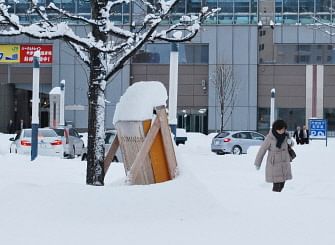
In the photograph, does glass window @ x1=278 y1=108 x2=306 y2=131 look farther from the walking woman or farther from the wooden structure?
the wooden structure

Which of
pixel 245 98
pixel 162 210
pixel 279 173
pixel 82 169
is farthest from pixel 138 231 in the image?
pixel 245 98

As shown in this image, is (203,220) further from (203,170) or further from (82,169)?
(203,170)

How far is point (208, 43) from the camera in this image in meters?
50.6

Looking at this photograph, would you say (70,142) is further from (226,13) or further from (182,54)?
(226,13)

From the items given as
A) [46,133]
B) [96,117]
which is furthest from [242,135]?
[96,117]

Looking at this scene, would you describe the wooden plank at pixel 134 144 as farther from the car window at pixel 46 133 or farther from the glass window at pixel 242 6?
the glass window at pixel 242 6

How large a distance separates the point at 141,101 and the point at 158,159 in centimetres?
80

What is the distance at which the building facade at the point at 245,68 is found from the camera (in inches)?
1977

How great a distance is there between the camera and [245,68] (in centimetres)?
5041

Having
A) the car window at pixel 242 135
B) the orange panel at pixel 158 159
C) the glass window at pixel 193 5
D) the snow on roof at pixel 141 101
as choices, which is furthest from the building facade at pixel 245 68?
the orange panel at pixel 158 159

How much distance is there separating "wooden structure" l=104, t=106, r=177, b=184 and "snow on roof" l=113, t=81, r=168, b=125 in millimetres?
90

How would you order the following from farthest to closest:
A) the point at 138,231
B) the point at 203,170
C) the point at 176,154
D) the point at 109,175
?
the point at 203,170
the point at 109,175
the point at 176,154
the point at 138,231

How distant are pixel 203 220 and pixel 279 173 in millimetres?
3946

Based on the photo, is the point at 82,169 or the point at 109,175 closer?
the point at 109,175
